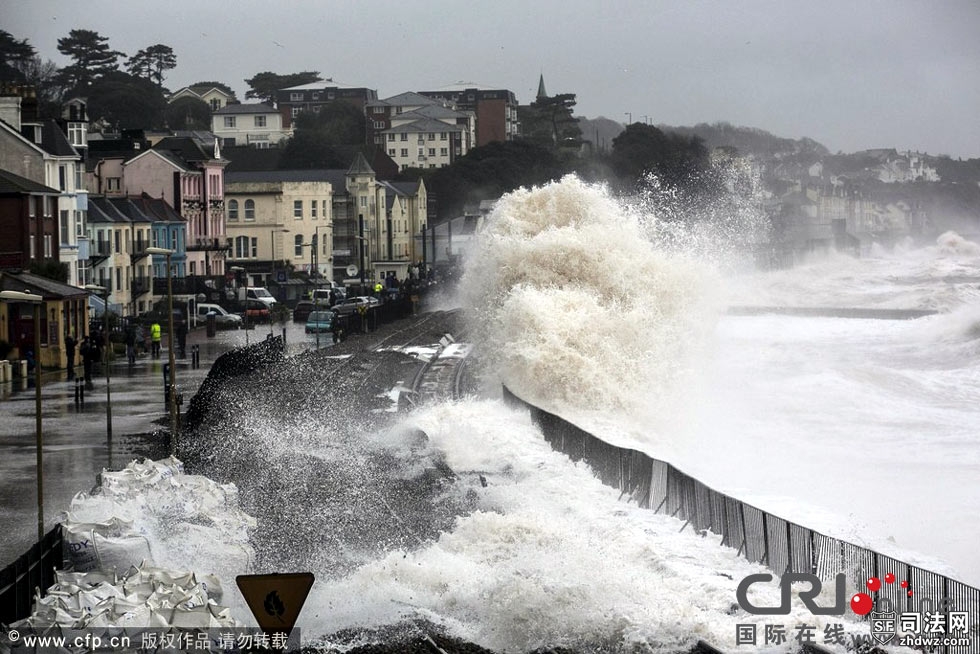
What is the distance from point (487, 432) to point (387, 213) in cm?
8749

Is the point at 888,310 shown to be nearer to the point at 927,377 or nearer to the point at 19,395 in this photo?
the point at 927,377

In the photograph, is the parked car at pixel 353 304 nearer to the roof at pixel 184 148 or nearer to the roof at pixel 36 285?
the roof at pixel 184 148

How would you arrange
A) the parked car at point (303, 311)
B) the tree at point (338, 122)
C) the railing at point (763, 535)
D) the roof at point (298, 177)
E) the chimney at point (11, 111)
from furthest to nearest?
the tree at point (338, 122) → the roof at point (298, 177) → the parked car at point (303, 311) → the chimney at point (11, 111) → the railing at point (763, 535)

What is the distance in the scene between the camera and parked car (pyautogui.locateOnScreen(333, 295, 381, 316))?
2484 inches

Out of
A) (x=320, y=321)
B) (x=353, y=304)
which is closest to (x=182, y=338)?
(x=320, y=321)

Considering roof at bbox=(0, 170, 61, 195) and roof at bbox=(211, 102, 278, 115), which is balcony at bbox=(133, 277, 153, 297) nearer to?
roof at bbox=(0, 170, 61, 195)

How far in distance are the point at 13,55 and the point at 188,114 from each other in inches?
1708

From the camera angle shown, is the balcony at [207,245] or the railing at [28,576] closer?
the railing at [28,576]

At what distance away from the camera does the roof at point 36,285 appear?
39.3 meters

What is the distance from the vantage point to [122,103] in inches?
5576

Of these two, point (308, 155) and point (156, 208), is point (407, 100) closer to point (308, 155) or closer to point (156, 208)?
point (308, 155)

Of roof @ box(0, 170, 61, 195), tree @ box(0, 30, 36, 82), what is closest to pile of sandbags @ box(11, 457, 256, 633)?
roof @ box(0, 170, 61, 195)

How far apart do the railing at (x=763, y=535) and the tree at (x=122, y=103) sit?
121m

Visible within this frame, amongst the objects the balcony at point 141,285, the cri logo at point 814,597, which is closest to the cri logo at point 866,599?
the cri logo at point 814,597
